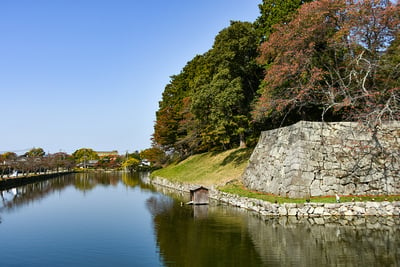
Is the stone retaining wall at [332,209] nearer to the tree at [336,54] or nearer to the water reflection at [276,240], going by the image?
the water reflection at [276,240]

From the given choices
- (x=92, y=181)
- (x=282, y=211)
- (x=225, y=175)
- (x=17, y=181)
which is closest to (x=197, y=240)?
(x=282, y=211)

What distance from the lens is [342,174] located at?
18500mm

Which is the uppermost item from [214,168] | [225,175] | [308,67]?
[308,67]

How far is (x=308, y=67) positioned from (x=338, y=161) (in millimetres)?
7261

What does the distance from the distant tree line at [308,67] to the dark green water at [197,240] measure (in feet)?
23.4

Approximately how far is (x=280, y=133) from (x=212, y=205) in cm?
A: 681

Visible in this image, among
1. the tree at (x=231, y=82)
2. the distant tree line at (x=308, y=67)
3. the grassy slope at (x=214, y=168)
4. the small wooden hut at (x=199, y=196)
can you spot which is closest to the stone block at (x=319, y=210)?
the distant tree line at (x=308, y=67)

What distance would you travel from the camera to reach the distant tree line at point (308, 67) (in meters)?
20.0

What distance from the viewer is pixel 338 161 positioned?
1880 centimetres

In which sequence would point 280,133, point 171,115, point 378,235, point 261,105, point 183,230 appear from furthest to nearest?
1. point 171,115
2. point 261,105
3. point 280,133
4. point 183,230
5. point 378,235

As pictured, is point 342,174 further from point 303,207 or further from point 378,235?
point 378,235

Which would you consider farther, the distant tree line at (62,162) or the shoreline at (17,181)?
the distant tree line at (62,162)

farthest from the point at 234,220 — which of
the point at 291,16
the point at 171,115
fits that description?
the point at 171,115

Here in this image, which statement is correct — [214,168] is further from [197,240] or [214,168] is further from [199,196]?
[197,240]
